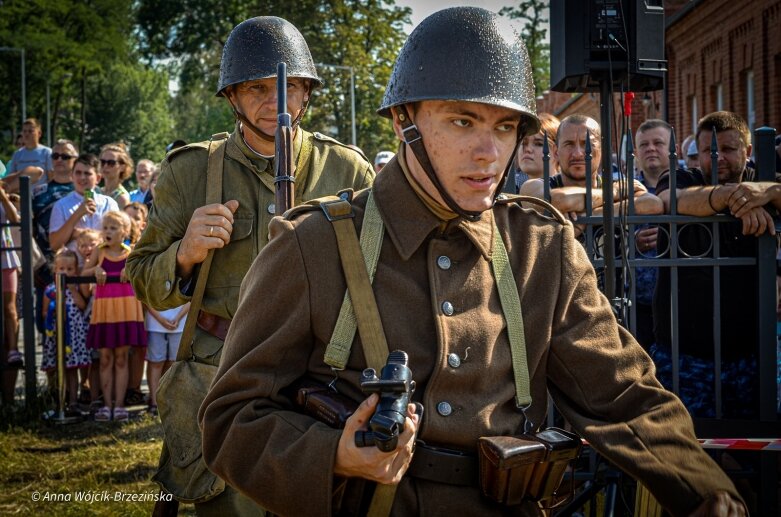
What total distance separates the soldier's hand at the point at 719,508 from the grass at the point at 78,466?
176 inches

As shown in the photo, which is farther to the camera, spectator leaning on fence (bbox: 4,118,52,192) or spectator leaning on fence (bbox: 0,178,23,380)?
spectator leaning on fence (bbox: 4,118,52,192)

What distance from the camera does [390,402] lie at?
2.48m

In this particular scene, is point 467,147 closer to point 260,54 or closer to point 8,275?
point 260,54

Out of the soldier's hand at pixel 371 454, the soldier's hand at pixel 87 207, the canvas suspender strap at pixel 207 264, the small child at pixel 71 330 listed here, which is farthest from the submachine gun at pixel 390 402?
the soldier's hand at pixel 87 207

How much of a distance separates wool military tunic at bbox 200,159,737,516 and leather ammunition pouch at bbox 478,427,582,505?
0.06 meters

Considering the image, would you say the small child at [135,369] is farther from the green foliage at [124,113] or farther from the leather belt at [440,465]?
the green foliage at [124,113]

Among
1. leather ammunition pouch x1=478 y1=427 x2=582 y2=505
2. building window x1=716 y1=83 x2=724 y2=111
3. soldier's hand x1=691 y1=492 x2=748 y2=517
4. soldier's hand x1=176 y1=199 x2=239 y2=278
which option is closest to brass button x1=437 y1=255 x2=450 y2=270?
leather ammunition pouch x1=478 y1=427 x2=582 y2=505

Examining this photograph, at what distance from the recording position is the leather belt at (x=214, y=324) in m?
4.43

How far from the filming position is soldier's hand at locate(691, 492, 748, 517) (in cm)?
270

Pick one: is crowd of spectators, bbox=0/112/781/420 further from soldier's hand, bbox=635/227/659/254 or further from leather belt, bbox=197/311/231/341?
leather belt, bbox=197/311/231/341

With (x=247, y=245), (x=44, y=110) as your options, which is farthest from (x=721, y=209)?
(x=44, y=110)

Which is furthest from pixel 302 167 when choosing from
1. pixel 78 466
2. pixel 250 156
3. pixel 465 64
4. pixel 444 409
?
pixel 78 466

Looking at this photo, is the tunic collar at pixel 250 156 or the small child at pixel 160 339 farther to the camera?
the small child at pixel 160 339

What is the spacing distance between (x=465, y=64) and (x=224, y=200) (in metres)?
1.87
